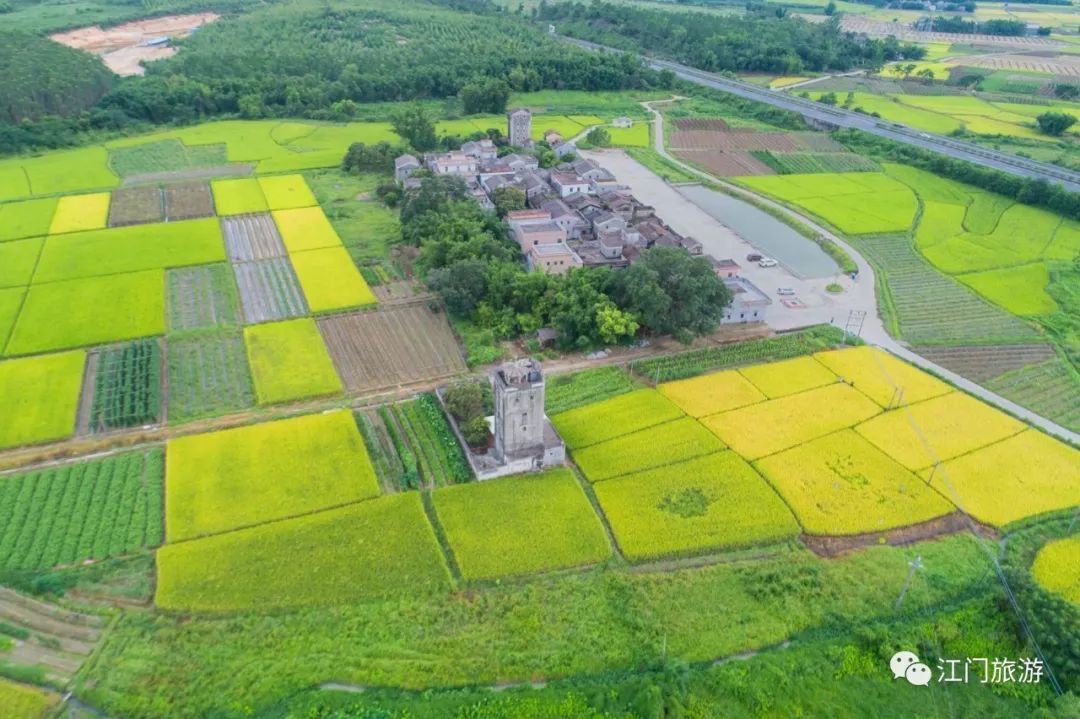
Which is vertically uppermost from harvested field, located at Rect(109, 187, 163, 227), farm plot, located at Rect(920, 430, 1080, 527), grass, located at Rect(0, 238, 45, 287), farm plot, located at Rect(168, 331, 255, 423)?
harvested field, located at Rect(109, 187, 163, 227)

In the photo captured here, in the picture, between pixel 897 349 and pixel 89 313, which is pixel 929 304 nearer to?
pixel 897 349

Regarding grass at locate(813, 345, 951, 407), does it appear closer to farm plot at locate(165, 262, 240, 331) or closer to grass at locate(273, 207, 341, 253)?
farm plot at locate(165, 262, 240, 331)

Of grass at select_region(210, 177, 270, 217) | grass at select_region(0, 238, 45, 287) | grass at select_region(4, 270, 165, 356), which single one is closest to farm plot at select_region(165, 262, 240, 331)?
grass at select_region(4, 270, 165, 356)

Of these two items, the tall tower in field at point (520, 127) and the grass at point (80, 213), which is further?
the tall tower in field at point (520, 127)

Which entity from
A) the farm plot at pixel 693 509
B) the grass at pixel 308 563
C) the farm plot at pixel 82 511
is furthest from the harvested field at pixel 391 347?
the farm plot at pixel 693 509

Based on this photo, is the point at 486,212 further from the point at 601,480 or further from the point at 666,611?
the point at 666,611

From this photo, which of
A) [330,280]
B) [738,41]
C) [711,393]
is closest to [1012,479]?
[711,393]

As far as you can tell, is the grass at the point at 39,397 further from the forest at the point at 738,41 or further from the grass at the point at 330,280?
the forest at the point at 738,41
